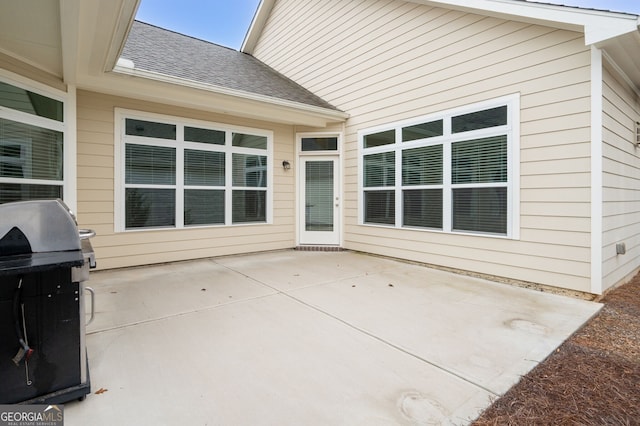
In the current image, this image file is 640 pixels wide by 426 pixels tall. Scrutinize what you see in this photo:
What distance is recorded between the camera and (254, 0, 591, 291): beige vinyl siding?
3.70m

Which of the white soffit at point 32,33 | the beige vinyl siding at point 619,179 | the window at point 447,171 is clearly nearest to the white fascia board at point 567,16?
the beige vinyl siding at point 619,179

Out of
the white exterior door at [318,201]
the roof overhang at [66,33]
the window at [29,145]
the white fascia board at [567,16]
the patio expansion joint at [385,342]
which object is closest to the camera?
the patio expansion joint at [385,342]

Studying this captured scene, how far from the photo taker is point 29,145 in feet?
12.2

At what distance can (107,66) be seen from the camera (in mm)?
3855

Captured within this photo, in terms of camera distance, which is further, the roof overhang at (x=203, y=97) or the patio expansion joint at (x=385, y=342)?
the roof overhang at (x=203, y=97)

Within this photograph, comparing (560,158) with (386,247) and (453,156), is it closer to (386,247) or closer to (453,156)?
(453,156)

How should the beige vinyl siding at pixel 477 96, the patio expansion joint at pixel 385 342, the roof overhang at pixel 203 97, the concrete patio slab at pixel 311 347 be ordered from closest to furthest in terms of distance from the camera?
the concrete patio slab at pixel 311 347 → the patio expansion joint at pixel 385 342 → the beige vinyl siding at pixel 477 96 → the roof overhang at pixel 203 97

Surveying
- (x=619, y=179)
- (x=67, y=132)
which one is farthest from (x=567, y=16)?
(x=67, y=132)

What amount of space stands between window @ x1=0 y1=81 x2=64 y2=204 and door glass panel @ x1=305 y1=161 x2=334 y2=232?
4088 mm

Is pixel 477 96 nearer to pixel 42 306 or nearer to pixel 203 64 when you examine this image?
pixel 203 64

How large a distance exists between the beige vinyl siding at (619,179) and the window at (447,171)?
94 cm

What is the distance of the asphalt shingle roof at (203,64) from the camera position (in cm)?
506
